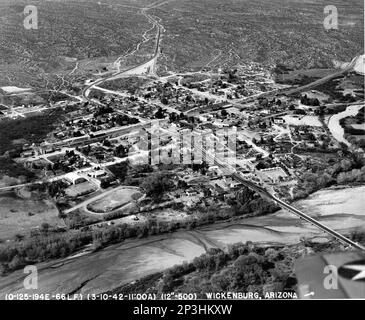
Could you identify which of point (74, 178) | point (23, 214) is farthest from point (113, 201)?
point (23, 214)

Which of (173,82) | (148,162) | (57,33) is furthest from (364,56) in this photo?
(148,162)

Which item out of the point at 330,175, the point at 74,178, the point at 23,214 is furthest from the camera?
the point at 330,175

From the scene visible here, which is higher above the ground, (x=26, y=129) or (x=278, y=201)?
(x=26, y=129)

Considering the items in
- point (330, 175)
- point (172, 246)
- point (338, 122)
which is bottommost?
point (172, 246)

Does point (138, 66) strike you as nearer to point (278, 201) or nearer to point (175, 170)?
point (175, 170)

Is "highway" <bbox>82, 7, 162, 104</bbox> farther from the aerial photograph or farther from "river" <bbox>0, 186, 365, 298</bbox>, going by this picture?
"river" <bbox>0, 186, 365, 298</bbox>

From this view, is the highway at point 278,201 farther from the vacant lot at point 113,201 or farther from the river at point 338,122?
the river at point 338,122

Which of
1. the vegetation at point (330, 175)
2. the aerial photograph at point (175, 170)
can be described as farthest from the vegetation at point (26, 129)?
the vegetation at point (330, 175)

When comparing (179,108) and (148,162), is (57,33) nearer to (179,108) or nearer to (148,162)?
(179,108)
